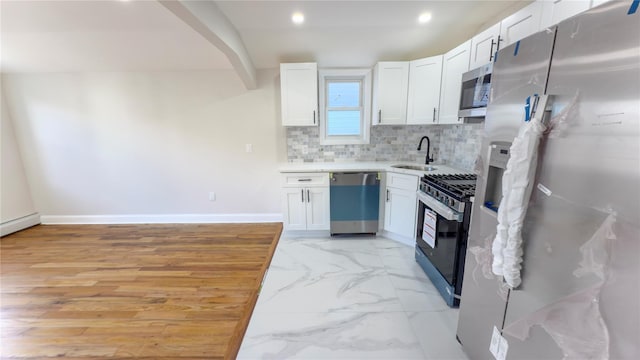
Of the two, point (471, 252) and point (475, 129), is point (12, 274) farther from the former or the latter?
point (475, 129)

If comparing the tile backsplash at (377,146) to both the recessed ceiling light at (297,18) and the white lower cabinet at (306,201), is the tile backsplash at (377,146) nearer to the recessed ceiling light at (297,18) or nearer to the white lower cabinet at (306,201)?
the white lower cabinet at (306,201)

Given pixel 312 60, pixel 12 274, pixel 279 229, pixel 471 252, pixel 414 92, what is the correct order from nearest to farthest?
pixel 471 252, pixel 12 274, pixel 414 92, pixel 312 60, pixel 279 229

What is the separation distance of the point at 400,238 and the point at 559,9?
2337mm

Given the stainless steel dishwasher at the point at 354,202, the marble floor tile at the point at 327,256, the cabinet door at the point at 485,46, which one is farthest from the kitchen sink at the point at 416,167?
the cabinet door at the point at 485,46

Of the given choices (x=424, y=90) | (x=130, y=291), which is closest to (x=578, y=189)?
(x=424, y=90)

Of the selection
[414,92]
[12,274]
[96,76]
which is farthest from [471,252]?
[96,76]

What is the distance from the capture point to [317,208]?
315 centimetres

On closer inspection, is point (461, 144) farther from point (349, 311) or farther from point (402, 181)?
point (349, 311)

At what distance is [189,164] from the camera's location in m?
3.63

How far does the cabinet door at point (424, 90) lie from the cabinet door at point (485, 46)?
0.53 metres

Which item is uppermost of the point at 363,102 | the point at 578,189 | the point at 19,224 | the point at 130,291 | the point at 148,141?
the point at 363,102

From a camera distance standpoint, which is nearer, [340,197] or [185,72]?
[340,197]

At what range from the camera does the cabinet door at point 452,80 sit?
2309mm

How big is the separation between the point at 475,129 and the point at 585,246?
84.2 inches
